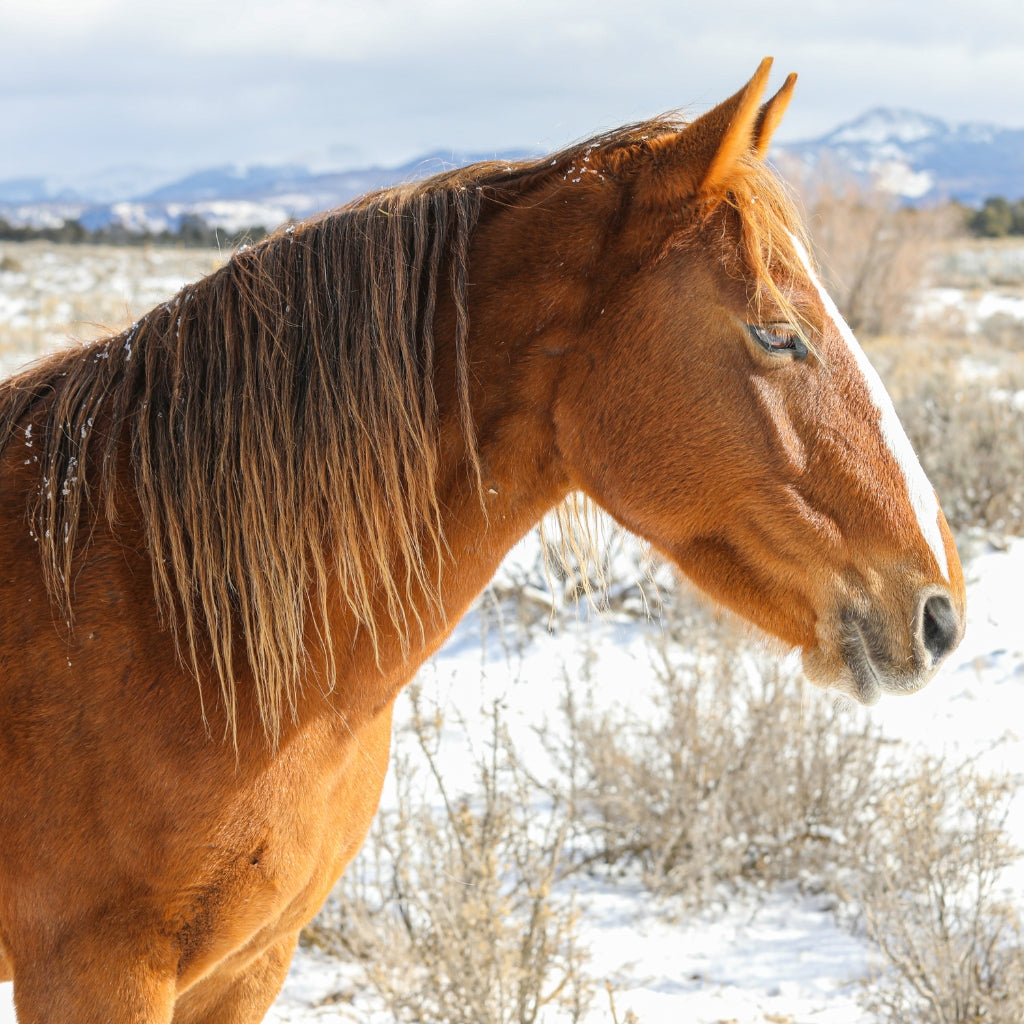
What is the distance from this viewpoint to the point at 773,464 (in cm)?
158

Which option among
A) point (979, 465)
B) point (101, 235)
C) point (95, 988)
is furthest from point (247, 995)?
point (101, 235)

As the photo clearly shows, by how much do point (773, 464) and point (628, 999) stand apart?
2263 mm

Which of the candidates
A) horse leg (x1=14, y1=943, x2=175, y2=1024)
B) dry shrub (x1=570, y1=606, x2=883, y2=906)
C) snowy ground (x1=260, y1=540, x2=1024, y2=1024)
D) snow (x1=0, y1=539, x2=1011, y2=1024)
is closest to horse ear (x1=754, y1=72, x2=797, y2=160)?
snow (x1=0, y1=539, x2=1011, y2=1024)

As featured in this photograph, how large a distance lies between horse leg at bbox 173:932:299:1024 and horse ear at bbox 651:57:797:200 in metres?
1.72

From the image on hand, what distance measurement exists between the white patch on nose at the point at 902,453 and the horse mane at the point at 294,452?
164 mm

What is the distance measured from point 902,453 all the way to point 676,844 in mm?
2532

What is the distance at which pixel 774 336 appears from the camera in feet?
5.13

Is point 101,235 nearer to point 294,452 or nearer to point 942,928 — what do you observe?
point 294,452

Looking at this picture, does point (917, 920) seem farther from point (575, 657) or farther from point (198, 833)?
point (575, 657)

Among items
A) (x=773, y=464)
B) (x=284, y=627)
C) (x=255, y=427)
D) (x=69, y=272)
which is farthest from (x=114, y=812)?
(x=69, y=272)

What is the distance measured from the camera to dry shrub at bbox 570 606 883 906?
3.64 m

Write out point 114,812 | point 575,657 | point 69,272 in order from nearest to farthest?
1. point 114,812
2. point 575,657
3. point 69,272

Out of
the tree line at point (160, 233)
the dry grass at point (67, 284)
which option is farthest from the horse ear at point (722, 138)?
the tree line at point (160, 233)

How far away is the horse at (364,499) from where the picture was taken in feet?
5.04
